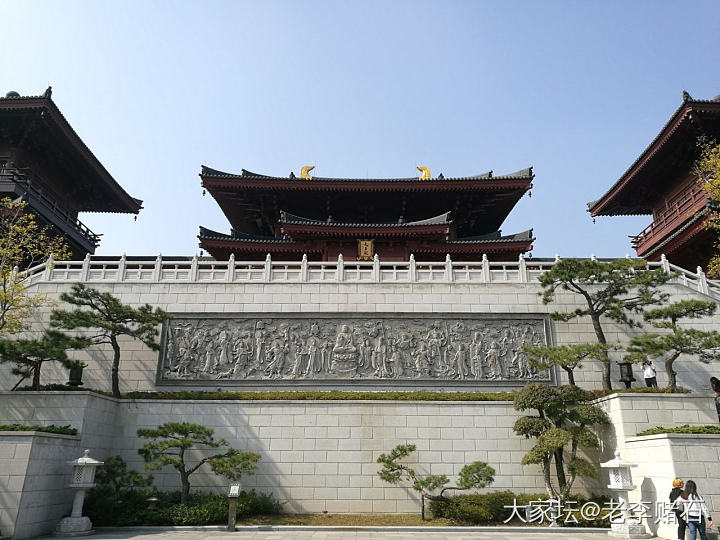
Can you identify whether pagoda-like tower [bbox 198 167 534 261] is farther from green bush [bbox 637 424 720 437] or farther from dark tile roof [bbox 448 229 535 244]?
green bush [bbox 637 424 720 437]

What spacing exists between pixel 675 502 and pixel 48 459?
13379 millimetres

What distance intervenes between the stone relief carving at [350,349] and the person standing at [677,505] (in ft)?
21.4

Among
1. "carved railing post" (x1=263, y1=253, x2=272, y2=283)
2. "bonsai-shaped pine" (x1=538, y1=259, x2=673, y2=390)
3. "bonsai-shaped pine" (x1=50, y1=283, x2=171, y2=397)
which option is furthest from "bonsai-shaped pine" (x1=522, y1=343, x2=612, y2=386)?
"bonsai-shaped pine" (x1=50, y1=283, x2=171, y2=397)

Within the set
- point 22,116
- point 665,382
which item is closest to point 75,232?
point 22,116

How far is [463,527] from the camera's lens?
500 inches

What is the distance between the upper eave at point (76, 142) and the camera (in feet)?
73.3

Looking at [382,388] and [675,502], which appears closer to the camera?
[675,502]

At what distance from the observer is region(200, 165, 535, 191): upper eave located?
25.0 meters

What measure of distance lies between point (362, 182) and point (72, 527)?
1759 centimetres

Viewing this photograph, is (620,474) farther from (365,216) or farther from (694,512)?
(365,216)

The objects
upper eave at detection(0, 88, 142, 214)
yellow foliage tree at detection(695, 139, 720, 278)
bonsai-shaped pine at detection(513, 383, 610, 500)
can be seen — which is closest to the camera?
bonsai-shaped pine at detection(513, 383, 610, 500)

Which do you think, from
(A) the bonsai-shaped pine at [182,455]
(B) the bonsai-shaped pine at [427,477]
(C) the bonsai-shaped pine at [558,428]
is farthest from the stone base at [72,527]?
(C) the bonsai-shaped pine at [558,428]

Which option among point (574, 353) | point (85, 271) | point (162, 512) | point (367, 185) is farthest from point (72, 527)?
point (367, 185)

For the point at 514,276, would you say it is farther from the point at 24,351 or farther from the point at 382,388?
the point at 24,351
